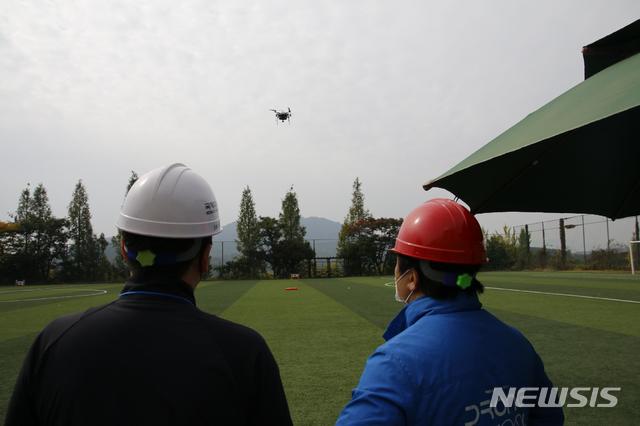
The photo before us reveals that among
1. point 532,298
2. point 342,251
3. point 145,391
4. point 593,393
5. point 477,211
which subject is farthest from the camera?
point 342,251

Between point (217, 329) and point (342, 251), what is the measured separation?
1727 inches

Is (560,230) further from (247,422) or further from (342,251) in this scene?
(247,422)

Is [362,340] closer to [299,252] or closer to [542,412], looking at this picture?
[542,412]

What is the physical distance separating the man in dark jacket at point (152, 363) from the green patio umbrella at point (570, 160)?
4.20ft

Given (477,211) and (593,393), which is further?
(593,393)

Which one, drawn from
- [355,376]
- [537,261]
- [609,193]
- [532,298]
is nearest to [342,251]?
[537,261]

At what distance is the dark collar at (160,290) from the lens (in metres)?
1.54

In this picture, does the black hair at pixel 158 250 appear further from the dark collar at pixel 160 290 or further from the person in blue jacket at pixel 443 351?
the person in blue jacket at pixel 443 351

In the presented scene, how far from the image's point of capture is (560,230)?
3784cm

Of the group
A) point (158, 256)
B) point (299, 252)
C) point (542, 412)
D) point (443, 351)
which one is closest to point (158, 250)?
point (158, 256)

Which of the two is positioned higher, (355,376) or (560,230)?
(560,230)

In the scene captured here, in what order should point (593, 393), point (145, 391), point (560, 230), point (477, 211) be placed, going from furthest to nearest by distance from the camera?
point (560, 230) < point (593, 393) < point (477, 211) < point (145, 391)
